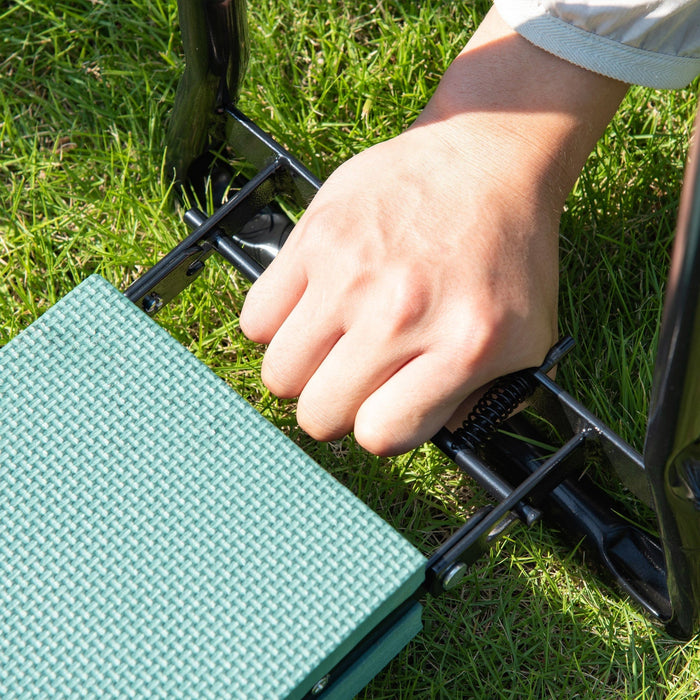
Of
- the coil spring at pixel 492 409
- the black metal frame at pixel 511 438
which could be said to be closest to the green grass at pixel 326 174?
the black metal frame at pixel 511 438

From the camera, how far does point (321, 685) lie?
0.95 m

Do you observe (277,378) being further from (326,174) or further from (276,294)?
(326,174)

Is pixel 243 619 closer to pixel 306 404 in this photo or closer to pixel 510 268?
pixel 306 404

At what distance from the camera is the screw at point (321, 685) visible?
3.09 ft

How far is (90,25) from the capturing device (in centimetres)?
187

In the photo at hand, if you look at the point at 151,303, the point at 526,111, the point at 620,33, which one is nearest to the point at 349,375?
the point at 151,303

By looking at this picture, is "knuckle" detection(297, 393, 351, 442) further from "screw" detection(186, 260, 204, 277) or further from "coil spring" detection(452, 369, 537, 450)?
"screw" detection(186, 260, 204, 277)

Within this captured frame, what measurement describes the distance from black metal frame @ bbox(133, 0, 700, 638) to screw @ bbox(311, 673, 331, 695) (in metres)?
0.15

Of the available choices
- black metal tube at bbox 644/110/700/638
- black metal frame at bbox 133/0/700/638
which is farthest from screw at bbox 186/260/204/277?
black metal tube at bbox 644/110/700/638

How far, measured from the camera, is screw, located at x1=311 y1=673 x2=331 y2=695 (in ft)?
3.09

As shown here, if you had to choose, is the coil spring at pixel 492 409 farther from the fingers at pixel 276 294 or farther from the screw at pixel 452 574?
the fingers at pixel 276 294

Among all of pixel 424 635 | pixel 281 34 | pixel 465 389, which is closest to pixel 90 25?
pixel 281 34

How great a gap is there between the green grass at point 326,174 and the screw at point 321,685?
376 mm

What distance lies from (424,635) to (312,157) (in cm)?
88
